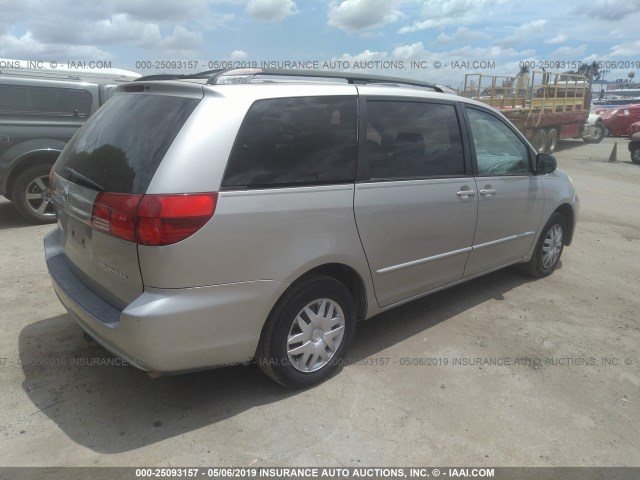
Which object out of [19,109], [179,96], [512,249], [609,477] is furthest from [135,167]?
[19,109]

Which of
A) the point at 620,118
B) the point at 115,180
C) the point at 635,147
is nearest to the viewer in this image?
the point at 115,180

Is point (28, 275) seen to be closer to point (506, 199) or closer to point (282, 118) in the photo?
point (282, 118)

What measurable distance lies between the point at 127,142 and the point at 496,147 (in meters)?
2.94

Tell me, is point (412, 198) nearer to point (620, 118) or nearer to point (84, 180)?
point (84, 180)

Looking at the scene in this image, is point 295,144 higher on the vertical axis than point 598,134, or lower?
lower

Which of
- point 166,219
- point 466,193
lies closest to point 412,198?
point 466,193

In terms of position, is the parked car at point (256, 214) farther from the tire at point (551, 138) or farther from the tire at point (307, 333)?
the tire at point (551, 138)

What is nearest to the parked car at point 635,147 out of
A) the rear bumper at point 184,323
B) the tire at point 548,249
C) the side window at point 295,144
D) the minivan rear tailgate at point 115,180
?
the tire at point 548,249

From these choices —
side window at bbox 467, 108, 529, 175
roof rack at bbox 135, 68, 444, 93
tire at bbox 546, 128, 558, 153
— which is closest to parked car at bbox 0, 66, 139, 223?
roof rack at bbox 135, 68, 444, 93

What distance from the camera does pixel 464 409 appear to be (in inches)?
116

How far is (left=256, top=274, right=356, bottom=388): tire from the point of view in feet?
9.20

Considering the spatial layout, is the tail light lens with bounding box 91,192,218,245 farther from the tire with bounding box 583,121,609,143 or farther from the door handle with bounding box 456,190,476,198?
the tire with bounding box 583,121,609,143

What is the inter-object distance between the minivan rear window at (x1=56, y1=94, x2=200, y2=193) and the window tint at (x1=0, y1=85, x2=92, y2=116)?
4002 millimetres

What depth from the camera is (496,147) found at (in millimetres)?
4230
